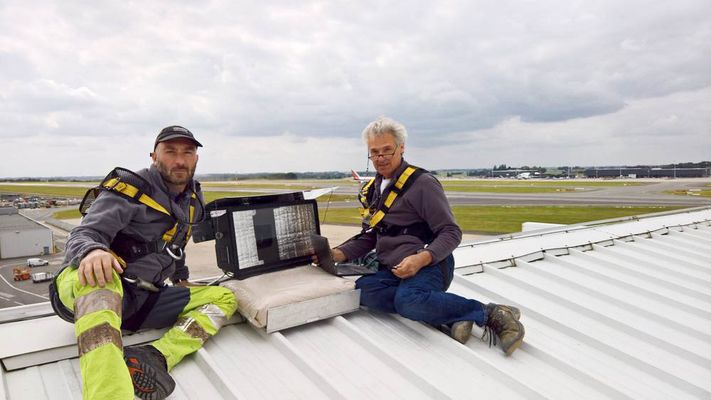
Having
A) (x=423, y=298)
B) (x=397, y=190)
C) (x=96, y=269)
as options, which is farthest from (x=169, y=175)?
(x=423, y=298)

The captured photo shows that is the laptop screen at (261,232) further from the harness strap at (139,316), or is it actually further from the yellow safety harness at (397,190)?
the harness strap at (139,316)

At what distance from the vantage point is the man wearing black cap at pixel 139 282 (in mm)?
2104

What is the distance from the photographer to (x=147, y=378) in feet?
7.22

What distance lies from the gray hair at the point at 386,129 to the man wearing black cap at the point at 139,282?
51.2 inches

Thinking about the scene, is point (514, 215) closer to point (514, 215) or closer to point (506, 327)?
point (514, 215)

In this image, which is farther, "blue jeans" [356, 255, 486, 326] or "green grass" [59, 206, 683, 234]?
"green grass" [59, 206, 683, 234]

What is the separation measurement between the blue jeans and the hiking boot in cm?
4

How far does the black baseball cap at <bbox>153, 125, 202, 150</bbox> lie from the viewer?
2836 mm

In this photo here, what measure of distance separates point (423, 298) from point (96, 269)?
207cm

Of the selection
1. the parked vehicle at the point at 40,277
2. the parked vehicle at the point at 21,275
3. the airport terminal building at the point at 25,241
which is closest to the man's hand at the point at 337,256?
the parked vehicle at the point at 40,277

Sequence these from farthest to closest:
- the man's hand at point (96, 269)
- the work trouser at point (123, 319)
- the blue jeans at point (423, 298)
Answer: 1. the blue jeans at point (423, 298)
2. the man's hand at point (96, 269)
3. the work trouser at point (123, 319)

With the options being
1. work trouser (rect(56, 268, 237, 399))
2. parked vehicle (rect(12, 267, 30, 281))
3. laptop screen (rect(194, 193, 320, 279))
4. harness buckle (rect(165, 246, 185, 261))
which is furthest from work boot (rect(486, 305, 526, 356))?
parked vehicle (rect(12, 267, 30, 281))

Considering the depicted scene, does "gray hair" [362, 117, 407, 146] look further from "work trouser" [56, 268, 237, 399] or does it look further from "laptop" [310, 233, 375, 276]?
"work trouser" [56, 268, 237, 399]

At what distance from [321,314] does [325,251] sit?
0.66m
